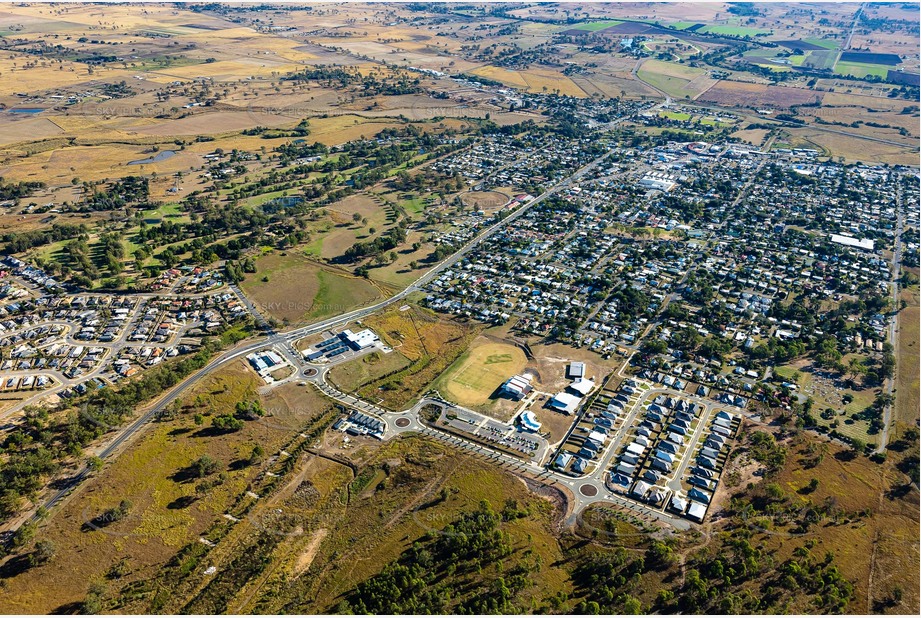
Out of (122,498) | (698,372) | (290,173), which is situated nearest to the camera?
(122,498)

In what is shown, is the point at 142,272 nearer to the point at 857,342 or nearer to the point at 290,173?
the point at 290,173

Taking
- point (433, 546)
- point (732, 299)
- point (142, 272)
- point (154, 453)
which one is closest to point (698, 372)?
point (732, 299)

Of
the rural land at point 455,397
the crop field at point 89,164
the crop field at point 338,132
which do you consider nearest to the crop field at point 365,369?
the rural land at point 455,397

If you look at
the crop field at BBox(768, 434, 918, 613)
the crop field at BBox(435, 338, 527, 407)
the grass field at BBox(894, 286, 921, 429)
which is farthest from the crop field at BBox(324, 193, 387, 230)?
the grass field at BBox(894, 286, 921, 429)

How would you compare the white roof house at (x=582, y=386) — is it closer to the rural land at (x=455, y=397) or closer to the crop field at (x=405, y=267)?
the rural land at (x=455, y=397)

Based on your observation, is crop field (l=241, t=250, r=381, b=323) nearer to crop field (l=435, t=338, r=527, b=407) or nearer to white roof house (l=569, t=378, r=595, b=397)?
crop field (l=435, t=338, r=527, b=407)
